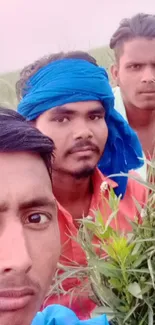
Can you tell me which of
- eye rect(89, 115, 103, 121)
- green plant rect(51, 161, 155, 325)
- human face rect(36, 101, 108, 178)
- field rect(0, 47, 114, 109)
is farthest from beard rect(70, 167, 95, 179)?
green plant rect(51, 161, 155, 325)

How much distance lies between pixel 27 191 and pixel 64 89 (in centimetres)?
97

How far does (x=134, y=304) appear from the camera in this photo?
4.20 feet

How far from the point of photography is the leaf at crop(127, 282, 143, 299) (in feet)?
4.07

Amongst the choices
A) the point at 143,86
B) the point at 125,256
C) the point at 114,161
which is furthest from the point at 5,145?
the point at 143,86

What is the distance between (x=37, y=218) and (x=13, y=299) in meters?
0.17

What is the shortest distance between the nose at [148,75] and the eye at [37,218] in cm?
183

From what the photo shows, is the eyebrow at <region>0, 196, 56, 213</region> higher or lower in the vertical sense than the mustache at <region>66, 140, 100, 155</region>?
higher

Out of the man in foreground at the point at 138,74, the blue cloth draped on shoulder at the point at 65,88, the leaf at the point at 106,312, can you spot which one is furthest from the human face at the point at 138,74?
the leaf at the point at 106,312

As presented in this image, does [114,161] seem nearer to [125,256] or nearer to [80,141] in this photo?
[80,141]

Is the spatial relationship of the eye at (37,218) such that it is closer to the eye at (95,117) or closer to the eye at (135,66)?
the eye at (95,117)

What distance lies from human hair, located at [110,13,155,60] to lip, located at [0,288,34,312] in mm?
2184

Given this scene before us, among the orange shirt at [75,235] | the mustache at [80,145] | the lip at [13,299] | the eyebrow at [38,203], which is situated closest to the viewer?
the lip at [13,299]

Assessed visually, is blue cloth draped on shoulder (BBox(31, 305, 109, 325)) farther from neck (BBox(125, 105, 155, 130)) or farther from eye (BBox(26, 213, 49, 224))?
neck (BBox(125, 105, 155, 130))

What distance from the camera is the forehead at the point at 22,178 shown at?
103cm
